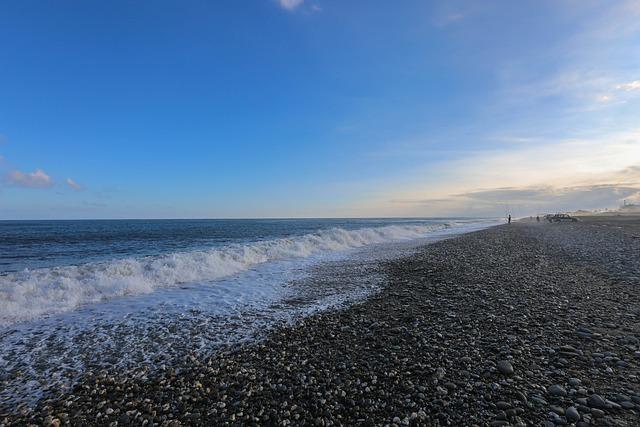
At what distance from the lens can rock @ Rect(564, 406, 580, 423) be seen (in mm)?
3875

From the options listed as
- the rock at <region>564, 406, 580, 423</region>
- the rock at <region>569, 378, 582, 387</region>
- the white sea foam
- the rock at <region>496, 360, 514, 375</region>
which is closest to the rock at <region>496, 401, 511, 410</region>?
the rock at <region>564, 406, 580, 423</region>

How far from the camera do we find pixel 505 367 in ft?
16.9

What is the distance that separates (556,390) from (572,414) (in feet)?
1.78

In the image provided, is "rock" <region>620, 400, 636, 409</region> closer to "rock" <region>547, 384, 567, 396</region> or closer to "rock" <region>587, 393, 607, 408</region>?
"rock" <region>587, 393, 607, 408</region>

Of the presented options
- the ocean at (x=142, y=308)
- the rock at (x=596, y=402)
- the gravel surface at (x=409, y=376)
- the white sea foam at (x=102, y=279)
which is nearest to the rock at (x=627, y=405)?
the gravel surface at (x=409, y=376)

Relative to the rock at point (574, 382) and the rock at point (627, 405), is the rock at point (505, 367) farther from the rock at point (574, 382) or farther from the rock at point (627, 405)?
the rock at point (627, 405)

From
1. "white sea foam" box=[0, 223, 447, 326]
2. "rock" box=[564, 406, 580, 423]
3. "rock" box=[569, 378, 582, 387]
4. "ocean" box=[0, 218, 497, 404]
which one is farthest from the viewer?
"white sea foam" box=[0, 223, 447, 326]

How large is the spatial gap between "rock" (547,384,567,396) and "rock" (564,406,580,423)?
1.16ft

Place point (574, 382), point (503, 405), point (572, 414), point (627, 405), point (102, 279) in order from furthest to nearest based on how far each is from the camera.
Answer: point (102, 279)
point (574, 382)
point (503, 405)
point (627, 405)
point (572, 414)

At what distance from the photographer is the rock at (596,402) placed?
4.07m

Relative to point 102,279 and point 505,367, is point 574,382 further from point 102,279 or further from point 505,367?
point 102,279

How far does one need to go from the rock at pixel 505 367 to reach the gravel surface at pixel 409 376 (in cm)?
3

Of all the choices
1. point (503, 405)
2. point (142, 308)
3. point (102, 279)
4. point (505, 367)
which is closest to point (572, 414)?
point (503, 405)

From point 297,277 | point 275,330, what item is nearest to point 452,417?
point 275,330
